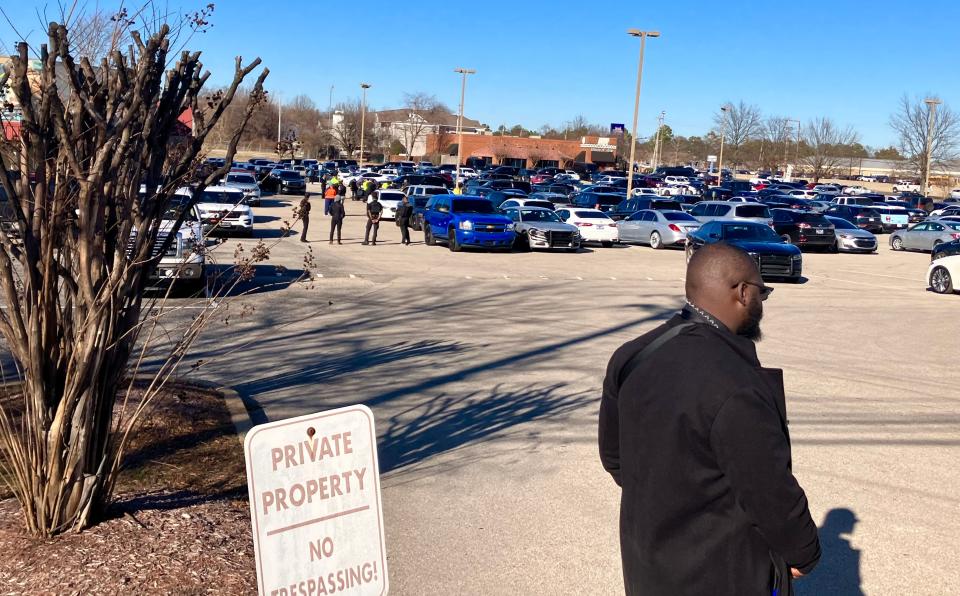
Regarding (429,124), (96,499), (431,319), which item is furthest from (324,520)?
(429,124)

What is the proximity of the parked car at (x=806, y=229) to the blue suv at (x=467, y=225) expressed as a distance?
10.2 m

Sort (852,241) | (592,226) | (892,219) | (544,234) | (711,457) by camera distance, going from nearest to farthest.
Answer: (711,457) → (544,234) → (592,226) → (852,241) → (892,219)

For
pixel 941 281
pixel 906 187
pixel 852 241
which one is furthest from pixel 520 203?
pixel 906 187

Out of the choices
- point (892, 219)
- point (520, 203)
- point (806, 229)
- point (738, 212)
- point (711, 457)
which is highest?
point (711, 457)

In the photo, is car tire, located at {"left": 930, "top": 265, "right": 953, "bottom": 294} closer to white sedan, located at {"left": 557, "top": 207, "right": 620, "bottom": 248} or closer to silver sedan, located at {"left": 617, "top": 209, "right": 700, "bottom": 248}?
silver sedan, located at {"left": 617, "top": 209, "right": 700, "bottom": 248}

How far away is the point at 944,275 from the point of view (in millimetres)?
21328

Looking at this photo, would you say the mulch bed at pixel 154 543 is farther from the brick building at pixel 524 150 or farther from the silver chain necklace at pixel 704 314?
the brick building at pixel 524 150

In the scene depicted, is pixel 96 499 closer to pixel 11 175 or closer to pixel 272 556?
pixel 11 175

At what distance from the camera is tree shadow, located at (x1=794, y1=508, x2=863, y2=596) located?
17.6ft

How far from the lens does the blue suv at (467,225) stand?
27.3 meters

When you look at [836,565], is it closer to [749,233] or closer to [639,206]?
[749,233]

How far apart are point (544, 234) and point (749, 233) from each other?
606 centimetres

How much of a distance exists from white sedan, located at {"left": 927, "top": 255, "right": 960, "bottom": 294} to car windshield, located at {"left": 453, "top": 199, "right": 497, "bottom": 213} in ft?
40.9

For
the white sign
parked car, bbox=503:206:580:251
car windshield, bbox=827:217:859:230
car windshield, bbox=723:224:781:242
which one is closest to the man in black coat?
the white sign
